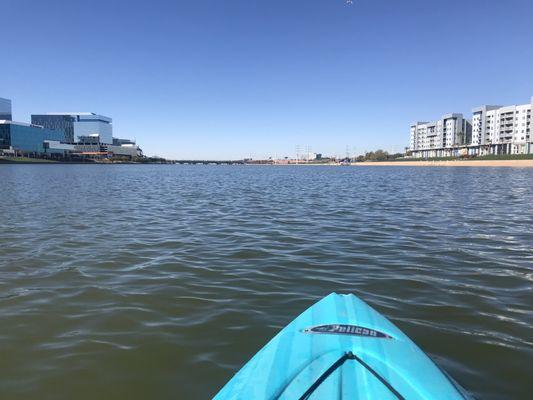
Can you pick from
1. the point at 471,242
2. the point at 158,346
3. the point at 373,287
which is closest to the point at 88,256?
the point at 158,346

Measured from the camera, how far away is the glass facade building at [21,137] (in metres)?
174

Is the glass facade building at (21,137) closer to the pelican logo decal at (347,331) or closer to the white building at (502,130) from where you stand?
the pelican logo decal at (347,331)

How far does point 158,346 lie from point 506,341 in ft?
15.7

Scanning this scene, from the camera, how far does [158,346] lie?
5367 mm

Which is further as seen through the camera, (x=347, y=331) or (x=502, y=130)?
(x=502, y=130)

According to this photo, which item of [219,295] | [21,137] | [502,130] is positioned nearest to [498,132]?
[502,130]

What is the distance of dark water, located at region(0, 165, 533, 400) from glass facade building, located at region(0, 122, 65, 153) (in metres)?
191

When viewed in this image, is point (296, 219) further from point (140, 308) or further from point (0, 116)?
point (0, 116)

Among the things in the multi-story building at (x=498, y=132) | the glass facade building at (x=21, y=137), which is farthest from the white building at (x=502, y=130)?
the glass facade building at (x=21, y=137)

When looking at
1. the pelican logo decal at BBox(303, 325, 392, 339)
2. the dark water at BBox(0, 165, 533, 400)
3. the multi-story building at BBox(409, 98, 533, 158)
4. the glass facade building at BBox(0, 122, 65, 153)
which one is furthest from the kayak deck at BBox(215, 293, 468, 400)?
the glass facade building at BBox(0, 122, 65, 153)

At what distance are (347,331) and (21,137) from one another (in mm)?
212625

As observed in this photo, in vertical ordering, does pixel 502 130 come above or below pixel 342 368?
above

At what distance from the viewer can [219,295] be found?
7.32 meters

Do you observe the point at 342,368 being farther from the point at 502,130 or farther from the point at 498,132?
the point at 498,132
